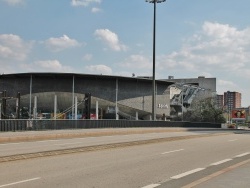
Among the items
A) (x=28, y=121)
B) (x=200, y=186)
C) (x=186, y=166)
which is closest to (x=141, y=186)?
(x=200, y=186)

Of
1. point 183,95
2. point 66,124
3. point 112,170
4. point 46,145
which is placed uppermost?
point 183,95

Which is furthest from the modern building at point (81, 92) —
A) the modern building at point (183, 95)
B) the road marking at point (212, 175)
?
the road marking at point (212, 175)

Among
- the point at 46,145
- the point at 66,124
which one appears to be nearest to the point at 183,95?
the point at 66,124

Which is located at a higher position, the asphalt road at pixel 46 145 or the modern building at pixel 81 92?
the modern building at pixel 81 92

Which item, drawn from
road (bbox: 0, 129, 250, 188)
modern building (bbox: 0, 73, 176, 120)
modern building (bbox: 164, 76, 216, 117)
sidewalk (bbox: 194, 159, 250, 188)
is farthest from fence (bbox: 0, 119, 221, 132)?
modern building (bbox: 164, 76, 216, 117)

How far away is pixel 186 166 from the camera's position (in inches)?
523

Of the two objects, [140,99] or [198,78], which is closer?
[140,99]

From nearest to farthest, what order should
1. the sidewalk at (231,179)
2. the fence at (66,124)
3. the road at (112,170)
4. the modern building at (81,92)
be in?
the sidewalk at (231,179) < the road at (112,170) < the fence at (66,124) < the modern building at (81,92)

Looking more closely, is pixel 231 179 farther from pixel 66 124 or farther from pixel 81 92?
pixel 81 92

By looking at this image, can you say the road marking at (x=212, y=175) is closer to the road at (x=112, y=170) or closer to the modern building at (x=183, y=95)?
the road at (x=112, y=170)

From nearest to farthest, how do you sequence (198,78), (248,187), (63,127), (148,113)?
(248,187) < (63,127) < (148,113) < (198,78)

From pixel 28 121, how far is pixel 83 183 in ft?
86.6

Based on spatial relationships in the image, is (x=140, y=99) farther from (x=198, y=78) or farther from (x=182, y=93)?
(x=198, y=78)

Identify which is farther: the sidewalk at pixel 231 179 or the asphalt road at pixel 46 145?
the asphalt road at pixel 46 145
